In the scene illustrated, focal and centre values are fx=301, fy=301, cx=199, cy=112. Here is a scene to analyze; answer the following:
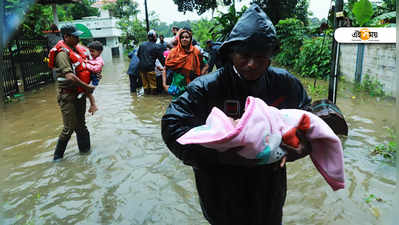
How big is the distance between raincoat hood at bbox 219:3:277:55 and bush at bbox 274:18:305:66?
36.3ft

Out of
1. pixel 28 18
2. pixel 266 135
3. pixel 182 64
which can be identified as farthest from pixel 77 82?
pixel 28 18

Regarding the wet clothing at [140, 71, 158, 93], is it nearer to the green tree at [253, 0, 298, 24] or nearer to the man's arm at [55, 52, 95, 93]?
the man's arm at [55, 52, 95, 93]

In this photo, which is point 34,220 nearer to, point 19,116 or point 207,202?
point 207,202

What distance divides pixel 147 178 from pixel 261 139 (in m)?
2.96

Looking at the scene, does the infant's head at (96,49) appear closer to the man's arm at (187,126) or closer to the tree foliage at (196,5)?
the man's arm at (187,126)

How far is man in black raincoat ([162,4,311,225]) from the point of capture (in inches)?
59.2

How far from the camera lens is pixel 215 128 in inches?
49.8

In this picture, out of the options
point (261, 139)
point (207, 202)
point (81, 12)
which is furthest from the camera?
point (81, 12)

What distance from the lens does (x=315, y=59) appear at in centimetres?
1030

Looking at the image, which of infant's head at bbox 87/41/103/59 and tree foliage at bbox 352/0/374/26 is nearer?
infant's head at bbox 87/41/103/59

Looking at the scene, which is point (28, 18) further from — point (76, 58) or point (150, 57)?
point (76, 58)

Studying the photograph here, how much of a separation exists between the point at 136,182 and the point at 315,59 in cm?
848

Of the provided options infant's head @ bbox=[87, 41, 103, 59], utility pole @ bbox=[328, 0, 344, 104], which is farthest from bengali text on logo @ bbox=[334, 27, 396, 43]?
infant's head @ bbox=[87, 41, 103, 59]

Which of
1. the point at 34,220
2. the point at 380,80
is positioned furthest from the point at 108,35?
the point at 34,220
